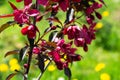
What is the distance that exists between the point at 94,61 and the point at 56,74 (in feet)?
2.54

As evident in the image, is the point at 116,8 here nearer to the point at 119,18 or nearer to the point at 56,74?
the point at 119,18

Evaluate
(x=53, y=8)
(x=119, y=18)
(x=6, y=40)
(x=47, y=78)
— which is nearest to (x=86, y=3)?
(x=53, y=8)

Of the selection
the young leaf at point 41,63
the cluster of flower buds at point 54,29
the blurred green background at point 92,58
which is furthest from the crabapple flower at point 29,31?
the blurred green background at point 92,58

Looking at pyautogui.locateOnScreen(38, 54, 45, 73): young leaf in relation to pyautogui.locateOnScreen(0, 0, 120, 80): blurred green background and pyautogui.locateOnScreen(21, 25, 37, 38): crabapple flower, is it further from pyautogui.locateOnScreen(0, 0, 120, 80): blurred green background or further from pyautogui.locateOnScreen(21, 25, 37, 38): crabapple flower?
pyautogui.locateOnScreen(0, 0, 120, 80): blurred green background

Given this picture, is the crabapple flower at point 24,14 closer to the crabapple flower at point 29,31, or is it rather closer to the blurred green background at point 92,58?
the crabapple flower at point 29,31

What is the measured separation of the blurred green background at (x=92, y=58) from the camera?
12.0 feet

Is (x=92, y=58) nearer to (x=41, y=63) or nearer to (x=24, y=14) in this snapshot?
(x=41, y=63)

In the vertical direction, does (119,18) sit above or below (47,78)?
below

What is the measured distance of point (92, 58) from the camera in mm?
4441

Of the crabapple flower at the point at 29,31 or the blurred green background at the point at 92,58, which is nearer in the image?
the crabapple flower at the point at 29,31

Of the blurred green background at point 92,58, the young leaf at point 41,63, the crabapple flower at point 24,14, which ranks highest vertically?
the crabapple flower at point 24,14

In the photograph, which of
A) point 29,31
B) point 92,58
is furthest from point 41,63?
point 92,58

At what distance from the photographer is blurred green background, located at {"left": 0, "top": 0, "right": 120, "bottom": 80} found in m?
3.67

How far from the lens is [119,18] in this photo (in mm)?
5848
